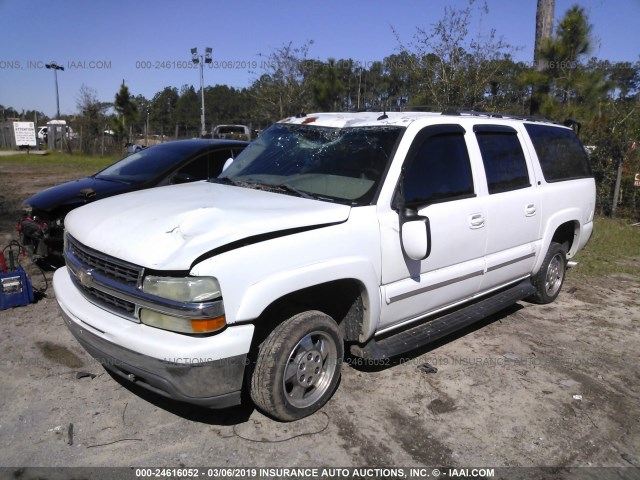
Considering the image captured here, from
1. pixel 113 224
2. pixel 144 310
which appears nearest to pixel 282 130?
pixel 113 224

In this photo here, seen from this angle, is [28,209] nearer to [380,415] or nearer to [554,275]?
[380,415]

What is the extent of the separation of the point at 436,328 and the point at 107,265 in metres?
2.48

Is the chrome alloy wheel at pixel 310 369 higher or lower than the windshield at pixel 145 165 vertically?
lower

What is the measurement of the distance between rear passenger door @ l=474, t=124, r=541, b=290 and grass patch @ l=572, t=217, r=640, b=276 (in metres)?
2.94

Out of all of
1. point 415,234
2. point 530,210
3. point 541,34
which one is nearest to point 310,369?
point 415,234

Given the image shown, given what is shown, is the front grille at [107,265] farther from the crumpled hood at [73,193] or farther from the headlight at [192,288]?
the crumpled hood at [73,193]

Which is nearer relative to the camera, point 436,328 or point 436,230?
point 436,230

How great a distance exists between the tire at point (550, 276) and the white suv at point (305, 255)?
604mm

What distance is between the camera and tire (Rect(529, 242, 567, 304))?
5.49 metres

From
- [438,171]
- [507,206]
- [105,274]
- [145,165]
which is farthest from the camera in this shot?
[145,165]

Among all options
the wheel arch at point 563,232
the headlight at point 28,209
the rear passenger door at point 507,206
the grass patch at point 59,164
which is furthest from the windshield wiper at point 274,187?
the grass patch at point 59,164

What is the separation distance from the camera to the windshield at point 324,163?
3.60 meters

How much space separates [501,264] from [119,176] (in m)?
5.06

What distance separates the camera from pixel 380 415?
3471mm
